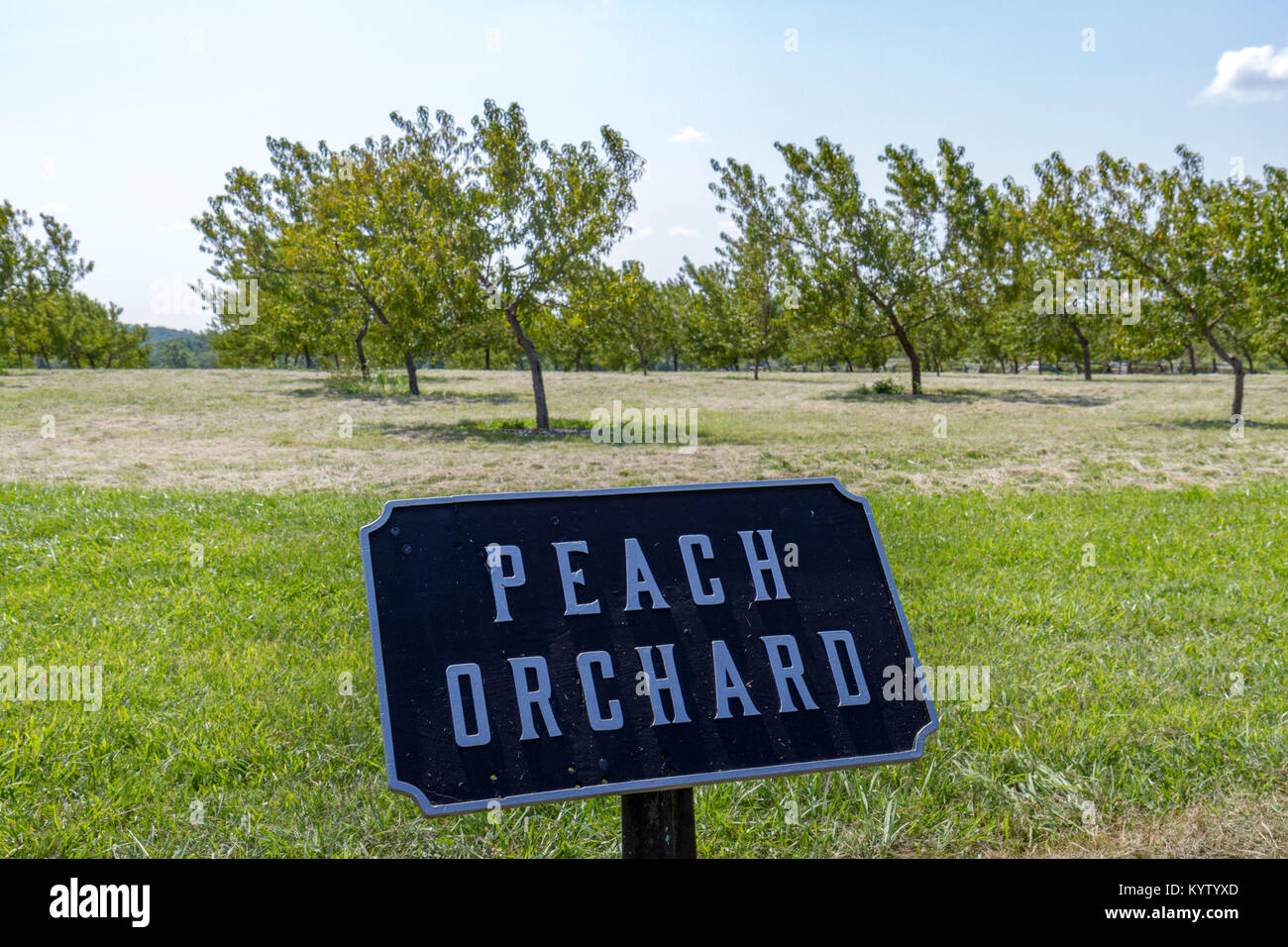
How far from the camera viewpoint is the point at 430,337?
22.0 meters

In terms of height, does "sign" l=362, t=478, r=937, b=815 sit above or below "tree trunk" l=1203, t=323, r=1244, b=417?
below

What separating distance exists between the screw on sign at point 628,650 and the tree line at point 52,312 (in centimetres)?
4131

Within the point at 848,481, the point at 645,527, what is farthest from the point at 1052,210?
the point at 645,527

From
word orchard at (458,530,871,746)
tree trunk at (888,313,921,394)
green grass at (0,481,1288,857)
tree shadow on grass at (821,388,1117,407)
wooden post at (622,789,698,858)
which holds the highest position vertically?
tree trunk at (888,313,921,394)

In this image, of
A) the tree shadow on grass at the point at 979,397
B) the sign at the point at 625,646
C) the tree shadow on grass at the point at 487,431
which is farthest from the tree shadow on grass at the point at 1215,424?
the sign at the point at 625,646

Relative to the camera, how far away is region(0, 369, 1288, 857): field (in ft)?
10.8

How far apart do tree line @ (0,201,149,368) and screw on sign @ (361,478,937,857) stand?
4131 centimetres

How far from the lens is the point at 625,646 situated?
89.5 inches

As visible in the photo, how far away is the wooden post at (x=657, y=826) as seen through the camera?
2.27 meters

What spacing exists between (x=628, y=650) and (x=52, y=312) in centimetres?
4821
